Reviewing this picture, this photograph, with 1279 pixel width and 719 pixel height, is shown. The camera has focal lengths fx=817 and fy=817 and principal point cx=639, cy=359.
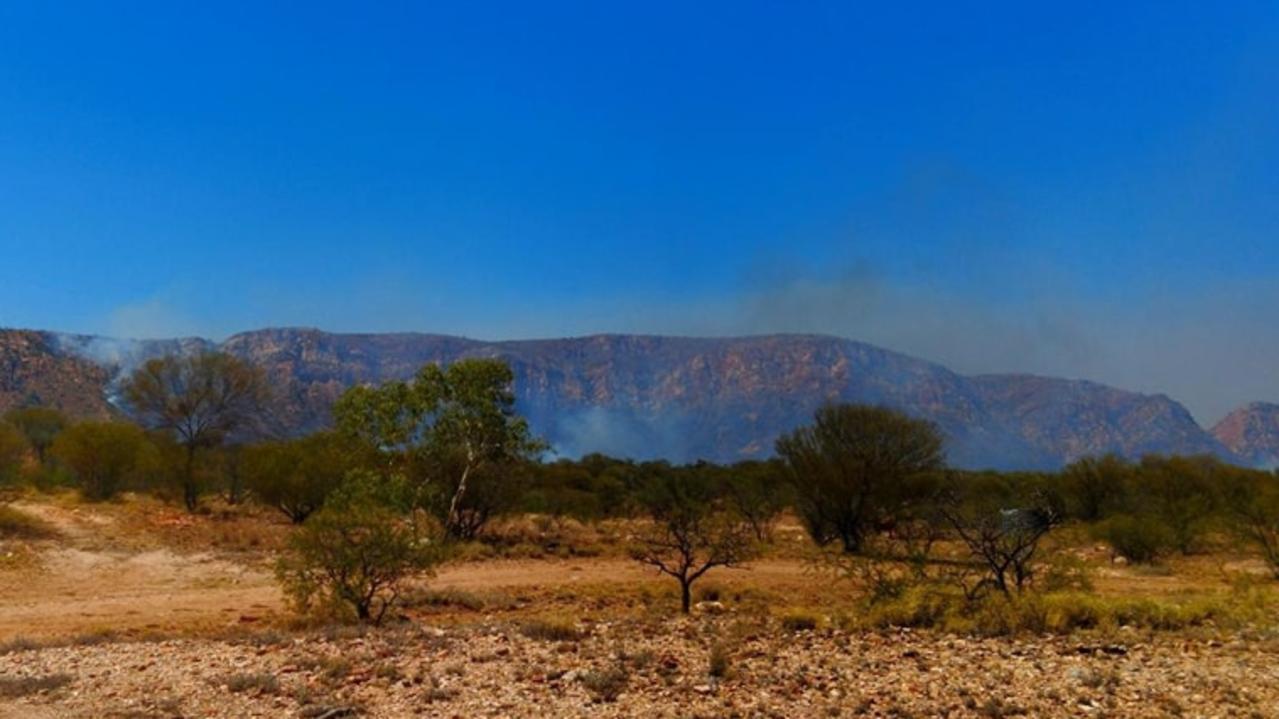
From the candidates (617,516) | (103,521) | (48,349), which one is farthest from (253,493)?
(48,349)

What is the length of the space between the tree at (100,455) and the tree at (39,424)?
20.8 metres

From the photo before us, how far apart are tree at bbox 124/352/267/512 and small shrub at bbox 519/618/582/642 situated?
108ft

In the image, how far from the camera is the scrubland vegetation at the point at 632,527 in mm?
14914

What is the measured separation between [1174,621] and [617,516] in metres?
35.7

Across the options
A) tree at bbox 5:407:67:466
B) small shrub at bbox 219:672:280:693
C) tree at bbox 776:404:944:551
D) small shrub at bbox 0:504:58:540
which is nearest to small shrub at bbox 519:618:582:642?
small shrub at bbox 219:672:280:693

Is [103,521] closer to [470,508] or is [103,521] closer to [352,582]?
[470,508]

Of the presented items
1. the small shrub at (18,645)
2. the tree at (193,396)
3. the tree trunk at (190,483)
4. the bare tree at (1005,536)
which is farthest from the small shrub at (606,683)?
the tree at (193,396)

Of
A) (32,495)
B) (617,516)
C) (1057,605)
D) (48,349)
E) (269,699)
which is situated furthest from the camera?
(48,349)

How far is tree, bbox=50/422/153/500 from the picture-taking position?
41.2m

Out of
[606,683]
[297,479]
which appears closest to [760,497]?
[297,479]

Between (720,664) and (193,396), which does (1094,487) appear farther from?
(193,396)

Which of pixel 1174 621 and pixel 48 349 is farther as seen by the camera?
pixel 48 349

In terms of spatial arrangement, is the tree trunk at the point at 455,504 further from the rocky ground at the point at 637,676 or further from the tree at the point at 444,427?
the rocky ground at the point at 637,676

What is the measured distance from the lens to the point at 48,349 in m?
126
